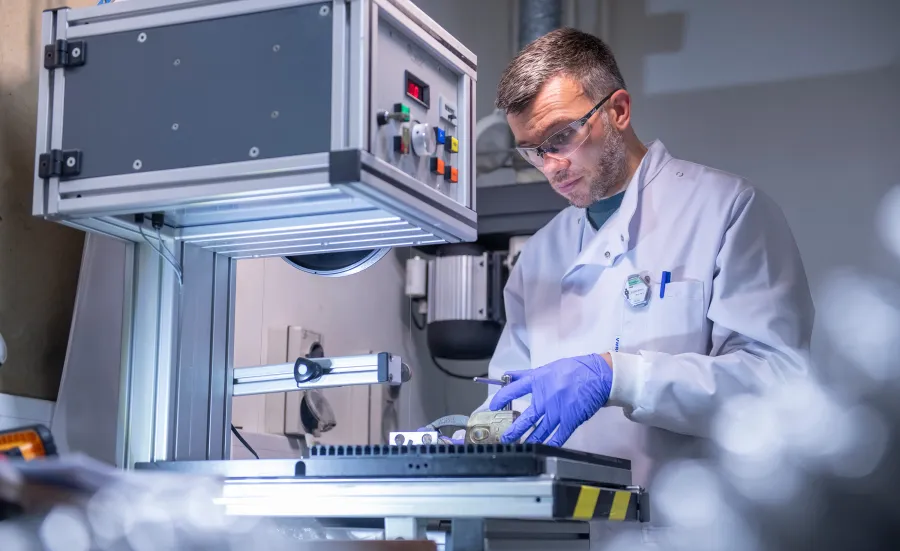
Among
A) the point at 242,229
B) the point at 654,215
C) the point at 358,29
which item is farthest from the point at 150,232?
the point at 654,215

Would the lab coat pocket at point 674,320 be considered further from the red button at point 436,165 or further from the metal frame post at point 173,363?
the metal frame post at point 173,363

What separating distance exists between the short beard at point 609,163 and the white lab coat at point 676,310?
0.14ft

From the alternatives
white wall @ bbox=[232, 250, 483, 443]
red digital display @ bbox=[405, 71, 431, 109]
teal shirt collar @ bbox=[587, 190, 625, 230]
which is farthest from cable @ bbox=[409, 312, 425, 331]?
red digital display @ bbox=[405, 71, 431, 109]

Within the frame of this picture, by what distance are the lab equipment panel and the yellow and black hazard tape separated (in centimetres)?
40

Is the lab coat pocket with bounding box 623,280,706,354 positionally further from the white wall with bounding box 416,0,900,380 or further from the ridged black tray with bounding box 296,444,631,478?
the white wall with bounding box 416,0,900,380

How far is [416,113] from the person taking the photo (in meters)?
1.22

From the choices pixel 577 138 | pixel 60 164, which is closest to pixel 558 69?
pixel 577 138

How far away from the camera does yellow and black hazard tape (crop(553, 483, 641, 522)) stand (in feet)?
3.00

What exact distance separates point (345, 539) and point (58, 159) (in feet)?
1.94

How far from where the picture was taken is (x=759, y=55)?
280 cm

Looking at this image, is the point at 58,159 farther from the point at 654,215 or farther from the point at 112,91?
the point at 654,215

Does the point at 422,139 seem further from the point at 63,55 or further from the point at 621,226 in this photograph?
the point at 621,226

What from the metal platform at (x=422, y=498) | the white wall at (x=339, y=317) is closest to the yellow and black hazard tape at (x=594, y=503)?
the metal platform at (x=422, y=498)

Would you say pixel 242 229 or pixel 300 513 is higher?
pixel 242 229
